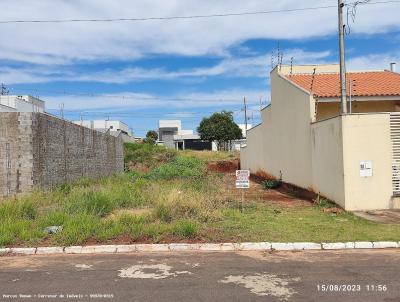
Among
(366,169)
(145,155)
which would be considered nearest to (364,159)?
(366,169)

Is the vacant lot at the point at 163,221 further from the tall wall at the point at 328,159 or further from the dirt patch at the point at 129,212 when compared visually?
the tall wall at the point at 328,159

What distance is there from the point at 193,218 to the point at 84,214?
2684 mm

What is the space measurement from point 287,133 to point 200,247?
13161 millimetres

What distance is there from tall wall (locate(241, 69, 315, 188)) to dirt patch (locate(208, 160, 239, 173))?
12.7m

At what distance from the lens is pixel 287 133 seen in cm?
2089

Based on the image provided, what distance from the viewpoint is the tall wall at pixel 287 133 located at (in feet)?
57.9

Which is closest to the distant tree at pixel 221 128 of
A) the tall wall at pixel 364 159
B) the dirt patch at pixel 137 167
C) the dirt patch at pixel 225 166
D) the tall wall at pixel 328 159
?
the dirt patch at pixel 225 166

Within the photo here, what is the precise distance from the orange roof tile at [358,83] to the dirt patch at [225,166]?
19333mm

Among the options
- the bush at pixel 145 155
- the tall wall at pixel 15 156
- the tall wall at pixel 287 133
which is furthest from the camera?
the bush at pixel 145 155

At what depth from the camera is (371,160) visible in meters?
13.0

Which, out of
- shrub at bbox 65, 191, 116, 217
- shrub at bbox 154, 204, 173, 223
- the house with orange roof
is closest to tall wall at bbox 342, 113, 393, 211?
the house with orange roof

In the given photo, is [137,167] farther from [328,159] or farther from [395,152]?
[395,152]

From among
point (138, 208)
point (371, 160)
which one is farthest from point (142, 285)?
point (371, 160)

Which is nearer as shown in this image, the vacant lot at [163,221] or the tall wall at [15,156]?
the vacant lot at [163,221]
